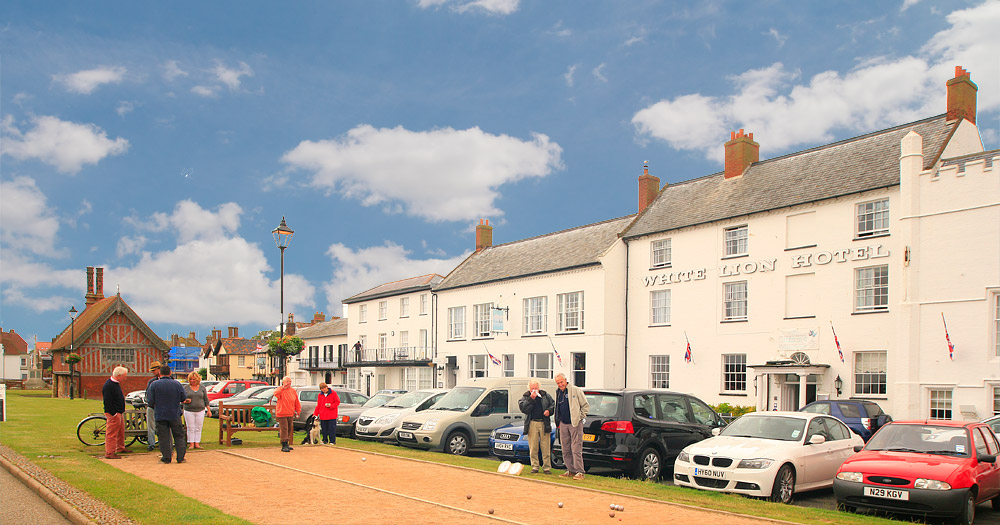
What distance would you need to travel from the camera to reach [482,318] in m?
42.8

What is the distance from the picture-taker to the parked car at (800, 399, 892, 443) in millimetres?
20359

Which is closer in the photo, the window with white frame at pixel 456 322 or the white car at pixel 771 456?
the white car at pixel 771 456

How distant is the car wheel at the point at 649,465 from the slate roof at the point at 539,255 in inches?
804

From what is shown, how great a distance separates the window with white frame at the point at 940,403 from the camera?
22.6 metres

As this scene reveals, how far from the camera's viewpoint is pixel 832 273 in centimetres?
2667

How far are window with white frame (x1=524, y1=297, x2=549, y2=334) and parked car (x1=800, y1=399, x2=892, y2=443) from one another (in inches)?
714

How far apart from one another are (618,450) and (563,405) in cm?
143

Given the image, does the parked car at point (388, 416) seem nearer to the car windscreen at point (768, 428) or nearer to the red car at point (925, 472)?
the car windscreen at point (768, 428)

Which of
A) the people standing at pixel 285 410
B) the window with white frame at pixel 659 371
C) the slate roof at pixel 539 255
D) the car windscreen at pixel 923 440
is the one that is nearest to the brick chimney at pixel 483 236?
the slate roof at pixel 539 255

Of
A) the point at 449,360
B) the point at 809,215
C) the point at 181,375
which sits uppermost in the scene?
the point at 809,215

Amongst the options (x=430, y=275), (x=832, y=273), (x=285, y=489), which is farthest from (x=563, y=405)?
(x=430, y=275)

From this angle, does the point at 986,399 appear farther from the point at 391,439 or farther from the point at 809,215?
the point at 391,439

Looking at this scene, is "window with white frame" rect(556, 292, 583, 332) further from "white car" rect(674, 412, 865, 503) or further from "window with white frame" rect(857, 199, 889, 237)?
"white car" rect(674, 412, 865, 503)

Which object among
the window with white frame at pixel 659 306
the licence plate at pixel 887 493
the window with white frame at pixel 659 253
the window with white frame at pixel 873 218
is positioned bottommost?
the licence plate at pixel 887 493
